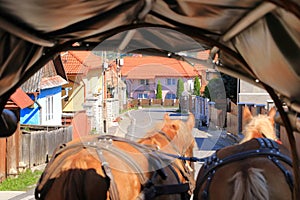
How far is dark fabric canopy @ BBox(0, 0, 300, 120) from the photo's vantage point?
3283 mm

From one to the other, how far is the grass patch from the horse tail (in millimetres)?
10242

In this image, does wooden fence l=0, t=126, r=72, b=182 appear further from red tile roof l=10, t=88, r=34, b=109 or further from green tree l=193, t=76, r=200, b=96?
green tree l=193, t=76, r=200, b=96

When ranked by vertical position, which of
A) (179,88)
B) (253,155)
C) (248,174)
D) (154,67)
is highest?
(154,67)

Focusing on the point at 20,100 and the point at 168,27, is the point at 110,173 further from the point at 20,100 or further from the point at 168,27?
the point at 20,100

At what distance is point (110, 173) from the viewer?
558cm

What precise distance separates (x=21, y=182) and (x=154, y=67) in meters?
10.6

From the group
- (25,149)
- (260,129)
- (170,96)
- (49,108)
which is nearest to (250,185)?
(170,96)

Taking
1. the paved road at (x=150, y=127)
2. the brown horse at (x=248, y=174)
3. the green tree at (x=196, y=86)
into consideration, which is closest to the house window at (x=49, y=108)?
the paved road at (x=150, y=127)

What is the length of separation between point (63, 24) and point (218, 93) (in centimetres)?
143

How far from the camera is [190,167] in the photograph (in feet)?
24.9

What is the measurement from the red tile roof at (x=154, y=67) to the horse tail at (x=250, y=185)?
937mm

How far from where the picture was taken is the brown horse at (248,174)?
471 cm

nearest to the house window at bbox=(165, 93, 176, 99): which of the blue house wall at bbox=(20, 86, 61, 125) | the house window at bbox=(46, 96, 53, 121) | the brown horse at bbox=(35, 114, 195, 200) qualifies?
the brown horse at bbox=(35, 114, 195, 200)

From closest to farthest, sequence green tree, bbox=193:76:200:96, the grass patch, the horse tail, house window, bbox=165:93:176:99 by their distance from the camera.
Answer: the horse tail < green tree, bbox=193:76:200:96 < house window, bbox=165:93:176:99 < the grass patch
